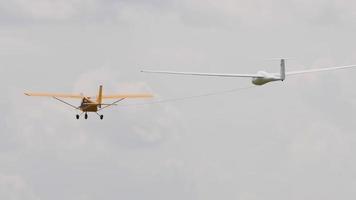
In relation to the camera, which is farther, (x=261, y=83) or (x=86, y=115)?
(x=86, y=115)

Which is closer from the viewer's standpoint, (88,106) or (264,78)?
(264,78)

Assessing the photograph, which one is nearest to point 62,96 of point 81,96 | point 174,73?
point 81,96

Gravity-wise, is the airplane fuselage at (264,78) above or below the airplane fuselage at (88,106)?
above

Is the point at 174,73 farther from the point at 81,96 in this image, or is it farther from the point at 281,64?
the point at 81,96

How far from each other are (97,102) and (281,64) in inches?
1654

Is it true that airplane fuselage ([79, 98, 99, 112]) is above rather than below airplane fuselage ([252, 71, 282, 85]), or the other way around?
below

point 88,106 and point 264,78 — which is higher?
point 264,78

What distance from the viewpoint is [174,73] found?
146m

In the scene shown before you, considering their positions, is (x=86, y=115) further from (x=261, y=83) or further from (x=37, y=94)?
(x=261, y=83)

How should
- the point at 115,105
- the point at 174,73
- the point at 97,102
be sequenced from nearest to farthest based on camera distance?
the point at 174,73 < the point at 115,105 < the point at 97,102

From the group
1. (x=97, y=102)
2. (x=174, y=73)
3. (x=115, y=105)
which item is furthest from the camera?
(x=97, y=102)

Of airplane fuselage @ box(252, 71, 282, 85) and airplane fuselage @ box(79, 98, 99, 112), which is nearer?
airplane fuselage @ box(252, 71, 282, 85)

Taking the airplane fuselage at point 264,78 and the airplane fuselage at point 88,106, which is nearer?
the airplane fuselage at point 264,78

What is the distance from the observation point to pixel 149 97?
609 feet
